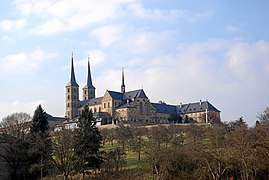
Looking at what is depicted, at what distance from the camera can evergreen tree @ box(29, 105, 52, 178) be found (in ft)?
124

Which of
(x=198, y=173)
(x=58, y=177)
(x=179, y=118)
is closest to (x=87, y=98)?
(x=179, y=118)

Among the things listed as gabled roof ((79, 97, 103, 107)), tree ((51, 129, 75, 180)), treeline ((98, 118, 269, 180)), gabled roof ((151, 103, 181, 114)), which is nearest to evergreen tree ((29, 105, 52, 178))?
tree ((51, 129, 75, 180))

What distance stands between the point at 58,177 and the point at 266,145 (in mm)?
19209

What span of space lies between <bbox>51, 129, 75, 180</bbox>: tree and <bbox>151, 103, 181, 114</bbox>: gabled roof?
283 feet

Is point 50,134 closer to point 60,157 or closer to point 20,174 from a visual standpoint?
point 20,174

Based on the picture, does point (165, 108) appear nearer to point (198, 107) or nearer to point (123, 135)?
point (198, 107)

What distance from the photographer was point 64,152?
33.5 m

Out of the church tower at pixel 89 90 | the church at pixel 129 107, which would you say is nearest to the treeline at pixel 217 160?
the church at pixel 129 107

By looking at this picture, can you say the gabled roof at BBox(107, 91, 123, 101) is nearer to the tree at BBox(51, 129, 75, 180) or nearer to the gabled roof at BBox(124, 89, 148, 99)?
the gabled roof at BBox(124, 89, 148, 99)

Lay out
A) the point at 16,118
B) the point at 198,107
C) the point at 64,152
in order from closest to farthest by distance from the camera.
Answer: the point at 64,152 → the point at 16,118 → the point at 198,107

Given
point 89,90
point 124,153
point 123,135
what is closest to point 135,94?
point 89,90

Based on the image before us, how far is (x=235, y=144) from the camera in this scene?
99.3 feet

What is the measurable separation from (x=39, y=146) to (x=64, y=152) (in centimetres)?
563

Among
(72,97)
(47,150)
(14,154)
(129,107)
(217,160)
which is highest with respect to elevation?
(72,97)
